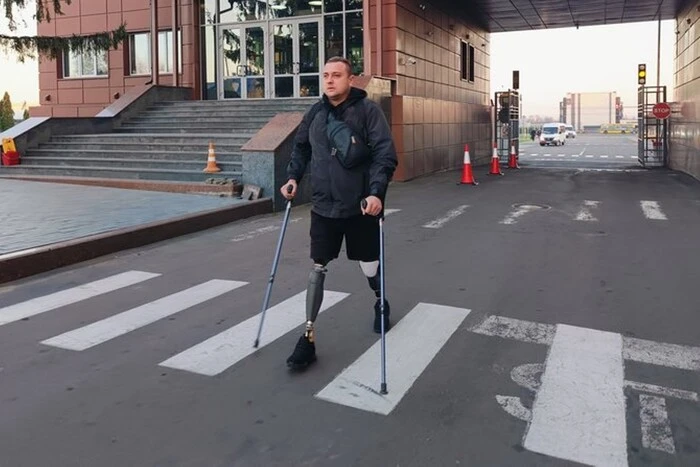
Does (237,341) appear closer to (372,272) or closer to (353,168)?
(372,272)

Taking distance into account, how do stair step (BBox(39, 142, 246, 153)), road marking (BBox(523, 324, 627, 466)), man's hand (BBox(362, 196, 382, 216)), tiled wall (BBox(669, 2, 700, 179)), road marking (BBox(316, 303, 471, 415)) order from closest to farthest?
1. road marking (BBox(523, 324, 627, 466))
2. road marking (BBox(316, 303, 471, 415))
3. man's hand (BBox(362, 196, 382, 216))
4. stair step (BBox(39, 142, 246, 153))
5. tiled wall (BBox(669, 2, 700, 179))

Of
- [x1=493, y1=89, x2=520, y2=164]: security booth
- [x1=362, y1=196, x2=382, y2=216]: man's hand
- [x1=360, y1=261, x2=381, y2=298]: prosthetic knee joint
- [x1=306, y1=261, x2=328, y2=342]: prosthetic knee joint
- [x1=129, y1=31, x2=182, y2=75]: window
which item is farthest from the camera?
[x1=493, y1=89, x2=520, y2=164]: security booth

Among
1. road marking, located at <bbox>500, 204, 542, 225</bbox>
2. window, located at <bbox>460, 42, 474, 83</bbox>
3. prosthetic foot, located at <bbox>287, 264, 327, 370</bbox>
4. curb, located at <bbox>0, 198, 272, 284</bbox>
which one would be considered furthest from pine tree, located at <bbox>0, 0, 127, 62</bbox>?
window, located at <bbox>460, 42, 474, 83</bbox>

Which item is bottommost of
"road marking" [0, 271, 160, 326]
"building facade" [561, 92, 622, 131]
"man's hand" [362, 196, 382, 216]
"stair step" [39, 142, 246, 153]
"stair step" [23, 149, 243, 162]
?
"road marking" [0, 271, 160, 326]

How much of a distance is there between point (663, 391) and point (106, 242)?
6.82 m

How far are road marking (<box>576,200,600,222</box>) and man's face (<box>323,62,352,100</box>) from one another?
7495 mm

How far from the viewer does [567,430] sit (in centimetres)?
366

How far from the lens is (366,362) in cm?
470

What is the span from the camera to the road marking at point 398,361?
13.4 feet

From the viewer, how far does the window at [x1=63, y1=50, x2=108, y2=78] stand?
24.2 metres

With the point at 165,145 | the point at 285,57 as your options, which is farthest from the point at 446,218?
the point at 285,57

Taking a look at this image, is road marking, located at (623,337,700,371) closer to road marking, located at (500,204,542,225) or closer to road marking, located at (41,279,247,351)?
road marking, located at (41,279,247,351)

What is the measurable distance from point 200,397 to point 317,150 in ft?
6.13

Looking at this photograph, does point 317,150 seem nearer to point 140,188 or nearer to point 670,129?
point 140,188
